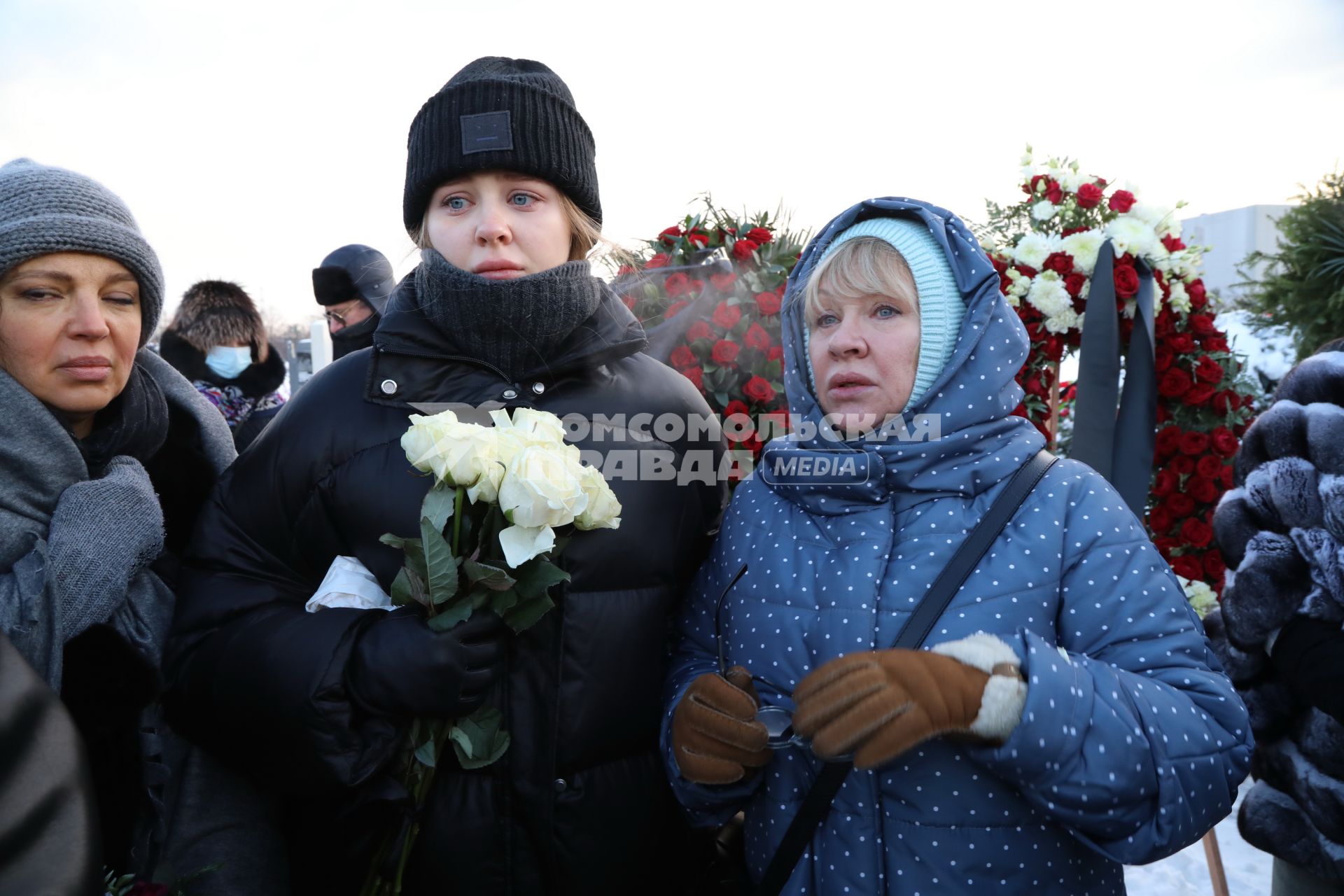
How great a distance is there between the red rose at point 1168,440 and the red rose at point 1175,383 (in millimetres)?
152

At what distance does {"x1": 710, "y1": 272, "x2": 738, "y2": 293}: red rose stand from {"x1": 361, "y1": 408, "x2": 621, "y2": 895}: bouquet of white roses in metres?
1.58

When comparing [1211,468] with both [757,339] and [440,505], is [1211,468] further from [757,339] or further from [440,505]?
[440,505]

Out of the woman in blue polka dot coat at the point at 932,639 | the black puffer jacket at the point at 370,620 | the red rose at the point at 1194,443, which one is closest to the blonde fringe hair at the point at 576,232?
the black puffer jacket at the point at 370,620

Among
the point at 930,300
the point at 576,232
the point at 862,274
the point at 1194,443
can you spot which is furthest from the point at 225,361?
the point at 1194,443

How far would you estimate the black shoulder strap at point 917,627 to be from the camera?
61.5 inches

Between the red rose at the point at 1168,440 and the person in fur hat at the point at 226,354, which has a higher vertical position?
the person in fur hat at the point at 226,354

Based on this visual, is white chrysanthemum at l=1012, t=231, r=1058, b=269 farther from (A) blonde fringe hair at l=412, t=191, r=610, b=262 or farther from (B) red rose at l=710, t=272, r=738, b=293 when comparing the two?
(A) blonde fringe hair at l=412, t=191, r=610, b=262

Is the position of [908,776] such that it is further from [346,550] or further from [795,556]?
[346,550]

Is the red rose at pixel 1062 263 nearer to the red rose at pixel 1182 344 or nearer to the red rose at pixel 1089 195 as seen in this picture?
the red rose at pixel 1089 195

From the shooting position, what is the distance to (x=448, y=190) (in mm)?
1958

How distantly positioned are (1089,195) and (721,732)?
10.5 feet

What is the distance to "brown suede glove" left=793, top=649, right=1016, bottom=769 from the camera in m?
1.36

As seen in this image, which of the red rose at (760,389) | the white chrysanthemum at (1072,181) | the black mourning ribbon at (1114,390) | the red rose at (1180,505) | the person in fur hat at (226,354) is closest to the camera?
the red rose at (760,389)

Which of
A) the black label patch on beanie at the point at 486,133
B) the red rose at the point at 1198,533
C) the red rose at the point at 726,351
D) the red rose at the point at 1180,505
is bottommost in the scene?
the red rose at the point at 1198,533
